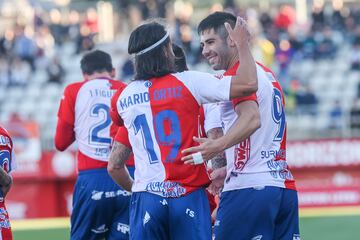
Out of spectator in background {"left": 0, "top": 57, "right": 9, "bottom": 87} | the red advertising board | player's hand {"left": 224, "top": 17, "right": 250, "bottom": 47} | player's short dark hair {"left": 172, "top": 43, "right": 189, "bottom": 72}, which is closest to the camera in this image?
player's hand {"left": 224, "top": 17, "right": 250, "bottom": 47}

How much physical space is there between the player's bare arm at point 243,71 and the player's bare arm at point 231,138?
0.15 metres

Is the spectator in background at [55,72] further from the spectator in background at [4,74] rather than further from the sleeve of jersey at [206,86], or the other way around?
the sleeve of jersey at [206,86]

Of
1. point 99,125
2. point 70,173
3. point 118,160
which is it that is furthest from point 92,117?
point 70,173

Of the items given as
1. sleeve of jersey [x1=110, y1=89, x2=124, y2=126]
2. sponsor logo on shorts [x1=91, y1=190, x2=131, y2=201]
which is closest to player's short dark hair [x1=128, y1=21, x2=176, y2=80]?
sleeve of jersey [x1=110, y1=89, x2=124, y2=126]

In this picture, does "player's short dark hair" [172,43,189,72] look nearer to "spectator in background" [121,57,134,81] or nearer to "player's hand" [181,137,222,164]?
"player's hand" [181,137,222,164]

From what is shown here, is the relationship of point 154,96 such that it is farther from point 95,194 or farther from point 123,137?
point 95,194

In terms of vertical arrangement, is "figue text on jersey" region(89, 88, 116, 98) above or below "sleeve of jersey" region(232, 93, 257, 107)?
above

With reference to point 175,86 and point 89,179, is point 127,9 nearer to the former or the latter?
point 89,179

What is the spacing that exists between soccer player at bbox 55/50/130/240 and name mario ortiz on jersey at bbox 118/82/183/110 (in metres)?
2.64

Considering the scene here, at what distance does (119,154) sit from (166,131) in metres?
0.65

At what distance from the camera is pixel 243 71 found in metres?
6.12

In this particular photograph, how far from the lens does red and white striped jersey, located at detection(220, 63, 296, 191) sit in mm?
6492

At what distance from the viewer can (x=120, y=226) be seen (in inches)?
361

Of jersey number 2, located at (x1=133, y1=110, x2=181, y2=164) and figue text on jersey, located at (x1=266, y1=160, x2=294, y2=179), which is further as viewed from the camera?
figue text on jersey, located at (x1=266, y1=160, x2=294, y2=179)
